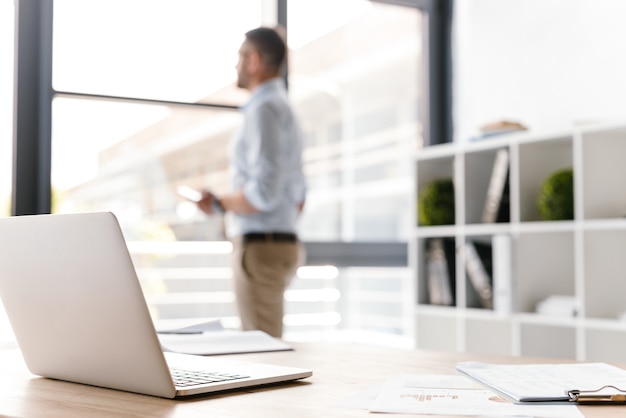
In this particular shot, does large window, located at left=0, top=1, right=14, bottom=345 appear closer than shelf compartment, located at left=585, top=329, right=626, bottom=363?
No

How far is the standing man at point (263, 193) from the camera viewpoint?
2.83 meters

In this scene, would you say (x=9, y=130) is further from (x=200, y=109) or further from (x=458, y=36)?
(x=458, y=36)

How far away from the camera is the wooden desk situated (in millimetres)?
984

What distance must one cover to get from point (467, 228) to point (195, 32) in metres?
1.41

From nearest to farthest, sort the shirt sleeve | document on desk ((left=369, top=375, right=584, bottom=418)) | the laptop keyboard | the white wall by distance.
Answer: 1. document on desk ((left=369, top=375, right=584, bottom=418))
2. the laptop keyboard
3. the shirt sleeve
4. the white wall

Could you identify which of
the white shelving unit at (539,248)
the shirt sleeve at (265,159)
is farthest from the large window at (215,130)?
the shirt sleeve at (265,159)

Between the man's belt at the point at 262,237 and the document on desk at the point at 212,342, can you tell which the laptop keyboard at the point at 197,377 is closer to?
the document on desk at the point at 212,342

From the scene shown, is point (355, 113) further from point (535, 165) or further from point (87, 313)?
point (87, 313)

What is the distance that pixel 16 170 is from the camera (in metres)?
3.12

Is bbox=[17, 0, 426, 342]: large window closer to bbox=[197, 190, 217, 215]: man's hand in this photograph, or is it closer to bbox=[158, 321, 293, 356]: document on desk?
bbox=[197, 190, 217, 215]: man's hand

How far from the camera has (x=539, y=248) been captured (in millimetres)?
3176

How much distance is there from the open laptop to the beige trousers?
1.57m

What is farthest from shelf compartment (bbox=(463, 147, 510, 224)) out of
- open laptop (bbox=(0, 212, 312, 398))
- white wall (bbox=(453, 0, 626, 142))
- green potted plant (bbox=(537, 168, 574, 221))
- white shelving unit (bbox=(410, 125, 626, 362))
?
open laptop (bbox=(0, 212, 312, 398))

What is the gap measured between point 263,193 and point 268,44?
1.77 feet
